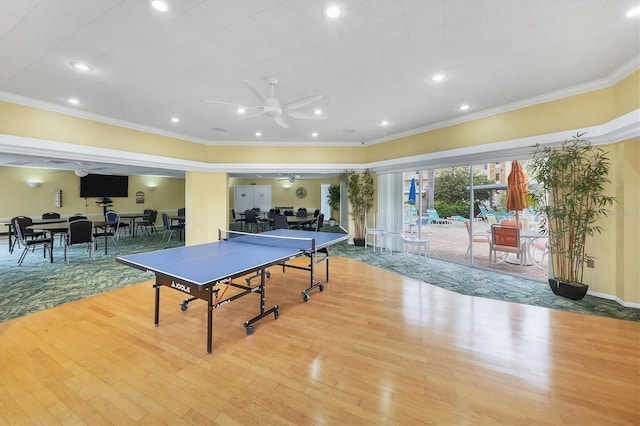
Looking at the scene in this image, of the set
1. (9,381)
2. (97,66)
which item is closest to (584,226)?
(9,381)

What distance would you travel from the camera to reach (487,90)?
3.86 meters

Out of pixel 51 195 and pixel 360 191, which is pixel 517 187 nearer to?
pixel 360 191

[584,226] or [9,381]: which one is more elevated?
[584,226]

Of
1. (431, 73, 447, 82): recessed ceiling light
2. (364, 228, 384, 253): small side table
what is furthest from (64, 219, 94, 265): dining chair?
(431, 73, 447, 82): recessed ceiling light

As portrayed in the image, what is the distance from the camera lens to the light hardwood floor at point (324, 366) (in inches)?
68.2

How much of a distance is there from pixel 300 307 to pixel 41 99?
5.40m

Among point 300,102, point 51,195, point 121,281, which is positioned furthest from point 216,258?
point 51,195

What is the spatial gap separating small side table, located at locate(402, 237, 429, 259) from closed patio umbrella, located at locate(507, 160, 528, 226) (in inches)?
73.2

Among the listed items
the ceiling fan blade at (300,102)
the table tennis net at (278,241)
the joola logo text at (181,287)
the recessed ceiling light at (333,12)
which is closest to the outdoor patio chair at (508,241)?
the table tennis net at (278,241)

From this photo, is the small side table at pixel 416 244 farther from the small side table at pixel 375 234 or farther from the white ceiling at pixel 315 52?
the white ceiling at pixel 315 52

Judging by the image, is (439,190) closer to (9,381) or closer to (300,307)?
(300,307)

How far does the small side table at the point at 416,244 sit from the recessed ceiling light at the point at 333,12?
15.3 ft

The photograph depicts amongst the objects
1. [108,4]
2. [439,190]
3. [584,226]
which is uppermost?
[108,4]

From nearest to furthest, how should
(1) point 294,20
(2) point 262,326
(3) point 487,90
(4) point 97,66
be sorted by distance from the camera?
(1) point 294,20
(2) point 262,326
(4) point 97,66
(3) point 487,90
